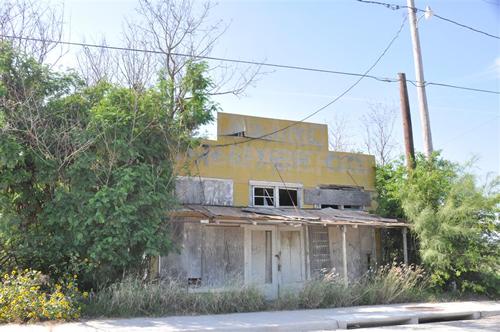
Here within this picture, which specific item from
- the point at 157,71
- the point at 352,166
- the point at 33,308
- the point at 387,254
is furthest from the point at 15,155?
the point at 387,254

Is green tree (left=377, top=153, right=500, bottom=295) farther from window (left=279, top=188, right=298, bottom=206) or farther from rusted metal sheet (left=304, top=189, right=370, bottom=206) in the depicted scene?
window (left=279, top=188, right=298, bottom=206)

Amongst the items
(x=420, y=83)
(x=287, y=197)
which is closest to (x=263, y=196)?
(x=287, y=197)

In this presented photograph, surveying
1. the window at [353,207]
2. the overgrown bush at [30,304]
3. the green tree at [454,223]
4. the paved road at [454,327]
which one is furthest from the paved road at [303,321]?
the window at [353,207]

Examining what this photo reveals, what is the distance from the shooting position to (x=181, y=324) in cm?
984

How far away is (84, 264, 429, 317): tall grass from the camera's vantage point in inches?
430

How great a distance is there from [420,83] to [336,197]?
16.8ft

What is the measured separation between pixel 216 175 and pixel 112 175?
3838 millimetres

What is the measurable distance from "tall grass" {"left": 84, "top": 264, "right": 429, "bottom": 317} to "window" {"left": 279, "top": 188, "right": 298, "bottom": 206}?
3010mm

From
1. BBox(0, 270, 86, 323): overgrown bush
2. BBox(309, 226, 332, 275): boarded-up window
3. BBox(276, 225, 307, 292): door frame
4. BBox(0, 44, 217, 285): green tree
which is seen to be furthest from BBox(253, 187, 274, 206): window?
BBox(0, 270, 86, 323): overgrown bush

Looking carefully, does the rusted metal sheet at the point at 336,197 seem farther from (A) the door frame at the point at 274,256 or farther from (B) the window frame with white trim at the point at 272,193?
(A) the door frame at the point at 274,256

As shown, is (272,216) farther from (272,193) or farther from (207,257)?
(207,257)

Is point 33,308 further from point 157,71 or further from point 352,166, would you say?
point 352,166

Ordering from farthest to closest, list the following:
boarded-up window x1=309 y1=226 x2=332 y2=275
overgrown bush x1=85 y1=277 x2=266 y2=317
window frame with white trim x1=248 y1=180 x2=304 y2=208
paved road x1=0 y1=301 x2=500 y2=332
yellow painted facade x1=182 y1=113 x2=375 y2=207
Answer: boarded-up window x1=309 y1=226 x2=332 y2=275, window frame with white trim x1=248 y1=180 x2=304 y2=208, yellow painted facade x1=182 y1=113 x2=375 y2=207, overgrown bush x1=85 y1=277 x2=266 y2=317, paved road x1=0 y1=301 x2=500 y2=332

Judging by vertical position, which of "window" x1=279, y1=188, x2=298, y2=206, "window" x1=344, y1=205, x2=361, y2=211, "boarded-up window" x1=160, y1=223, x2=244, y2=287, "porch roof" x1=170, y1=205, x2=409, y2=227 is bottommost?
"boarded-up window" x1=160, y1=223, x2=244, y2=287
